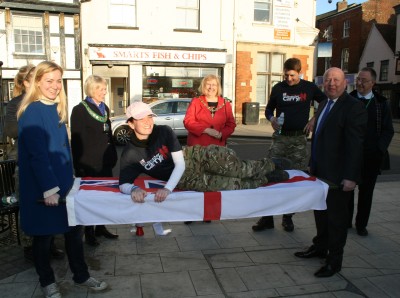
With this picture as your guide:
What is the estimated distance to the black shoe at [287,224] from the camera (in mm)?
4840

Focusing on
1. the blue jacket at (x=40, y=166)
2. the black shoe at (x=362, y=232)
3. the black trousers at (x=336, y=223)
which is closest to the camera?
the blue jacket at (x=40, y=166)

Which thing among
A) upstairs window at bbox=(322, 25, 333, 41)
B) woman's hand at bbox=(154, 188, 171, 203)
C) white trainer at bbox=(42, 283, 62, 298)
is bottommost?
white trainer at bbox=(42, 283, 62, 298)

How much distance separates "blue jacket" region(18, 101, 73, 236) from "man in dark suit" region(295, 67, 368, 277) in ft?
8.03

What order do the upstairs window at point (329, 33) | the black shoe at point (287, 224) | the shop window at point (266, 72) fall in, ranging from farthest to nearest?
1. the upstairs window at point (329, 33)
2. the shop window at point (266, 72)
3. the black shoe at point (287, 224)

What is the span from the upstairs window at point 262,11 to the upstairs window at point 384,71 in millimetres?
14848

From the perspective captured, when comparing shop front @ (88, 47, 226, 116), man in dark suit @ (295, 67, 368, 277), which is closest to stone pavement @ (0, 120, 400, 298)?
man in dark suit @ (295, 67, 368, 277)

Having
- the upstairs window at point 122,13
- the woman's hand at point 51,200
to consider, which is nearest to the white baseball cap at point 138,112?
the woman's hand at point 51,200

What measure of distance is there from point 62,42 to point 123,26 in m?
2.84

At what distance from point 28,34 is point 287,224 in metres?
15.4

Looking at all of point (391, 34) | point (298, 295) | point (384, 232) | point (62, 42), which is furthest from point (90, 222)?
point (391, 34)

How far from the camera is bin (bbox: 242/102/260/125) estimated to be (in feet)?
62.2

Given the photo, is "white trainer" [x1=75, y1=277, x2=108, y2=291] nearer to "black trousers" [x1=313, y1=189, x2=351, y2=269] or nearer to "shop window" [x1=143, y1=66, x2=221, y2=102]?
"black trousers" [x1=313, y1=189, x2=351, y2=269]

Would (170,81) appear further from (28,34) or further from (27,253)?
(27,253)

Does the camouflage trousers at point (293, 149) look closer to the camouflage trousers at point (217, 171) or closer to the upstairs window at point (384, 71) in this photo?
the camouflage trousers at point (217, 171)
